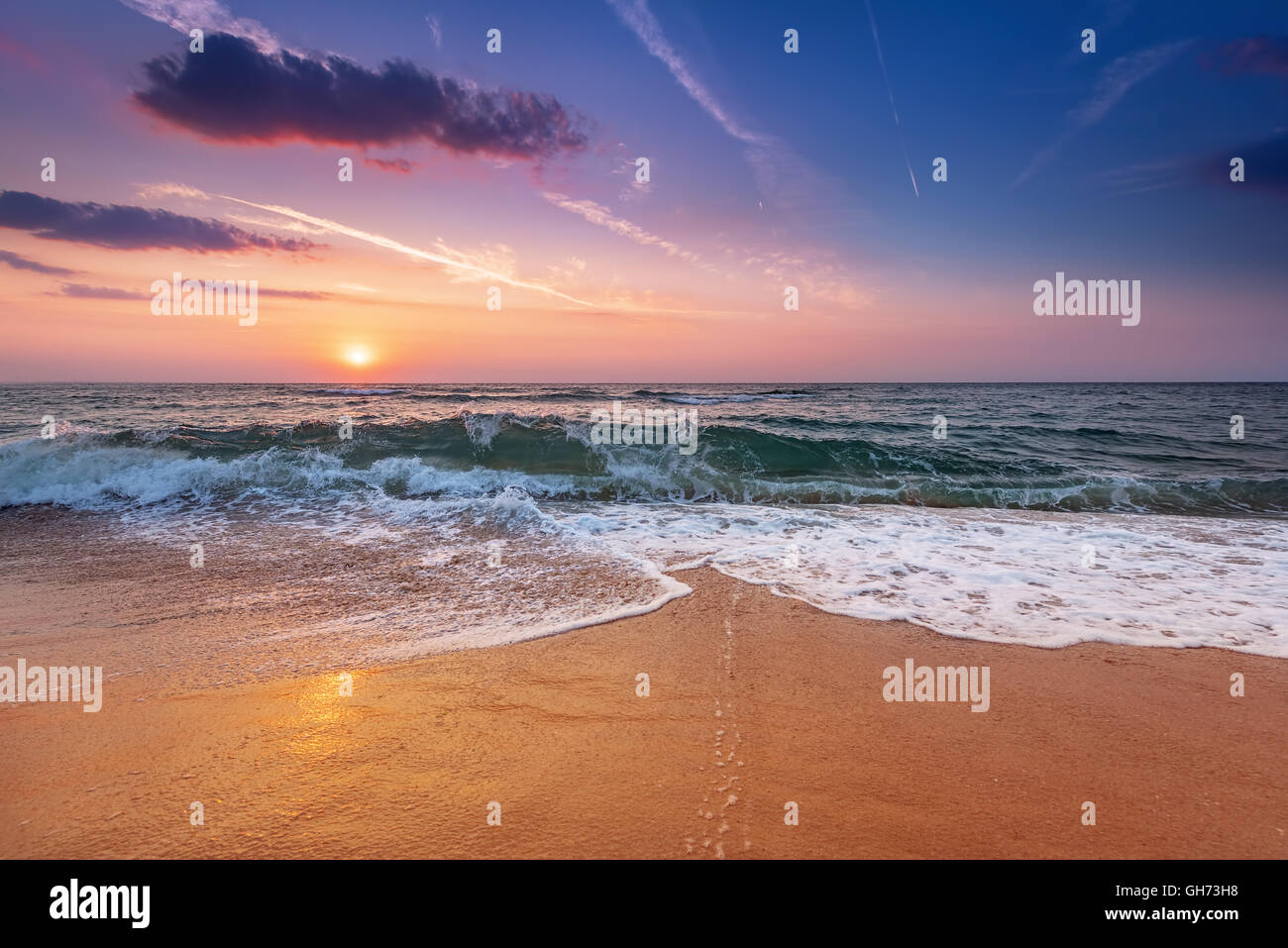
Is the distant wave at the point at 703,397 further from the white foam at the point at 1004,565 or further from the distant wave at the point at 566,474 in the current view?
the white foam at the point at 1004,565

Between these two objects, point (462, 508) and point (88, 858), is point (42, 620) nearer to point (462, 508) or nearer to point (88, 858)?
point (88, 858)

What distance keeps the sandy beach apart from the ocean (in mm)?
789

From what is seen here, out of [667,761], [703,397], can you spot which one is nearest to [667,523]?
[667,761]

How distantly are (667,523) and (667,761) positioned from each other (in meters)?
5.82

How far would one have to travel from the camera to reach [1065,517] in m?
9.34

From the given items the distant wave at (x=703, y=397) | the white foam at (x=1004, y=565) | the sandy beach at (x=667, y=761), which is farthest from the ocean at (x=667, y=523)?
the distant wave at (x=703, y=397)

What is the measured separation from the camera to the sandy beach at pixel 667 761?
227cm

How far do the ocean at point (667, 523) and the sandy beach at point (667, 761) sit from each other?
79cm

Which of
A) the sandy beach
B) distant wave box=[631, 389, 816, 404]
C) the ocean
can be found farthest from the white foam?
distant wave box=[631, 389, 816, 404]

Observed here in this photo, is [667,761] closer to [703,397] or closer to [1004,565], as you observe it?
[1004,565]

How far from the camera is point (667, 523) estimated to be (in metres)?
8.54

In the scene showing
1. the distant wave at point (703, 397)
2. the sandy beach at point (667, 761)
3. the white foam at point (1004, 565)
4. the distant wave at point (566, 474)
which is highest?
the distant wave at point (703, 397)

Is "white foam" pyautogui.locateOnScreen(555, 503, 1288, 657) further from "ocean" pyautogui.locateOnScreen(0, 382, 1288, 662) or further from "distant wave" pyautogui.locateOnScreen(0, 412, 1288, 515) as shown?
"distant wave" pyautogui.locateOnScreen(0, 412, 1288, 515)

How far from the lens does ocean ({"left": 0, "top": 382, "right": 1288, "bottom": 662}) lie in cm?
495
